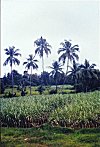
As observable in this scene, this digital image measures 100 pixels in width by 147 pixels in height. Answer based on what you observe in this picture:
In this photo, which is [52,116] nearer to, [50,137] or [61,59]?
[50,137]

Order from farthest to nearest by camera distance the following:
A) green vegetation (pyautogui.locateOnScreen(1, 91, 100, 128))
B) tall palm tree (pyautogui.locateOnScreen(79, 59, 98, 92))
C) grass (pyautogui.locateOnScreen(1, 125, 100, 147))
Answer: tall palm tree (pyautogui.locateOnScreen(79, 59, 98, 92)) < green vegetation (pyautogui.locateOnScreen(1, 91, 100, 128)) < grass (pyautogui.locateOnScreen(1, 125, 100, 147))

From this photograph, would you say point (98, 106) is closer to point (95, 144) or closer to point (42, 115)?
point (42, 115)

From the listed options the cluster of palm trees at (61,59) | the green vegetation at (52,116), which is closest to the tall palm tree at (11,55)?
the cluster of palm trees at (61,59)

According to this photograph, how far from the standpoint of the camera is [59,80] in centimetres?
3750

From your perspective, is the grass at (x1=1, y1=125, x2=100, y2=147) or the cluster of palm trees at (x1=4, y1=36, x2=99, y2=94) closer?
the grass at (x1=1, y1=125, x2=100, y2=147)

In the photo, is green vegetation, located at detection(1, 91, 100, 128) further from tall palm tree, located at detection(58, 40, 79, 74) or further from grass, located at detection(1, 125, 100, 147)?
tall palm tree, located at detection(58, 40, 79, 74)

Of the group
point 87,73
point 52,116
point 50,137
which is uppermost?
point 87,73

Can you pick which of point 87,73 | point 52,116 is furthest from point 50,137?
point 87,73

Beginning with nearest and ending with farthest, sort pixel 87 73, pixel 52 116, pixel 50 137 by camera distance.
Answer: pixel 50 137 < pixel 52 116 < pixel 87 73

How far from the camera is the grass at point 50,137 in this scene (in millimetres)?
8391

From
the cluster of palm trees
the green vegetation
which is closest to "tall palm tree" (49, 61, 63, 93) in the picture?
the cluster of palm trees

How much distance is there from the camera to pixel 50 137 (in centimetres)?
913

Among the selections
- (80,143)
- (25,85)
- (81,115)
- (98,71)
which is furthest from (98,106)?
(25,85)

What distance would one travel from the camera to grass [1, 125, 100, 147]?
8.39 metres
